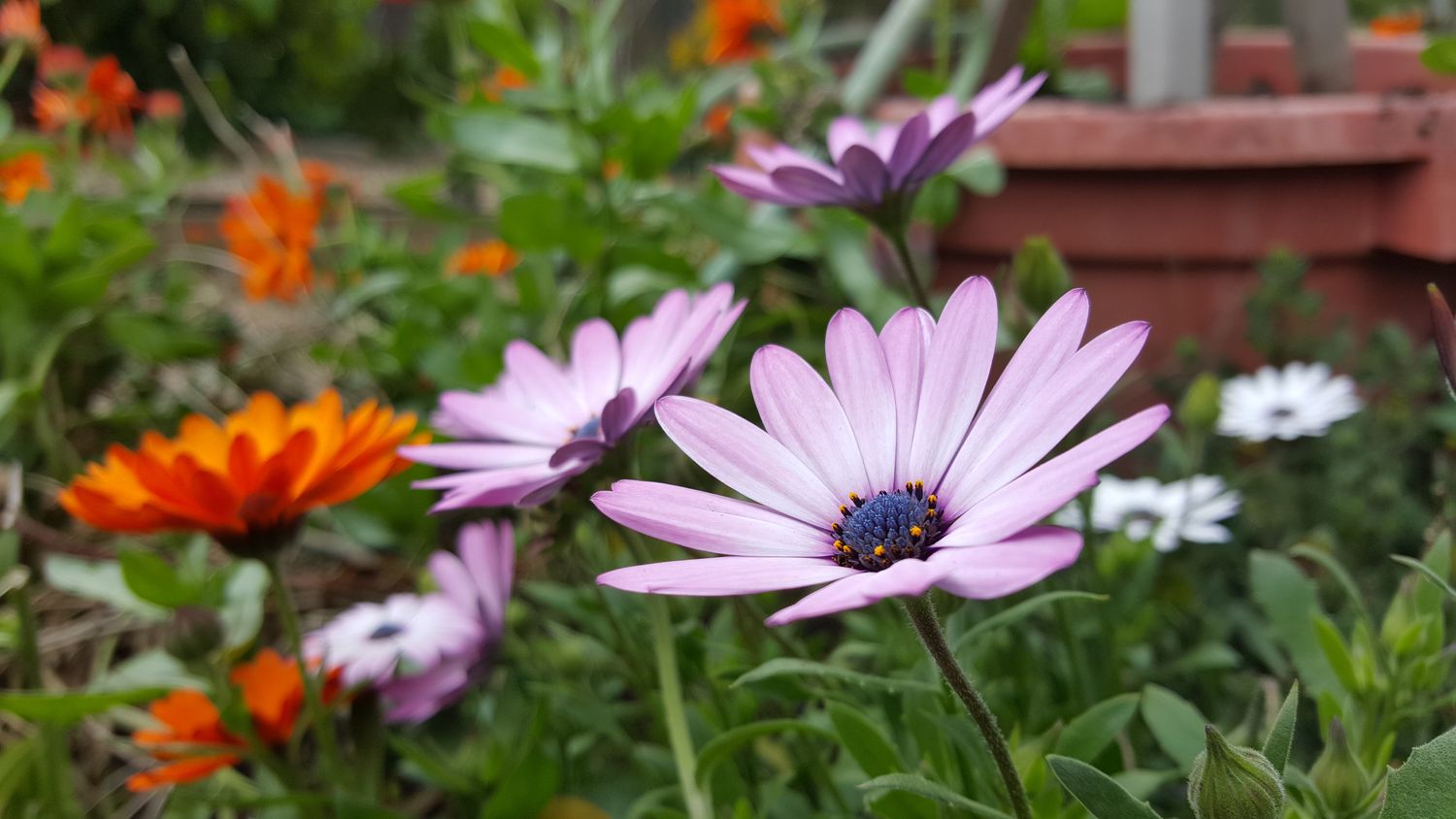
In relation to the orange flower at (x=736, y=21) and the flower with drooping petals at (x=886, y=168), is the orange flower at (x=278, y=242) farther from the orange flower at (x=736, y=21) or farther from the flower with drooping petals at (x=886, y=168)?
the flower with drooping petals at (x=886, y=168)

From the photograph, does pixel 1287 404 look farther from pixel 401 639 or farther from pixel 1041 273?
pixel 401 639

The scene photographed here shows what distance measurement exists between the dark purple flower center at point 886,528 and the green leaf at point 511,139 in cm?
65

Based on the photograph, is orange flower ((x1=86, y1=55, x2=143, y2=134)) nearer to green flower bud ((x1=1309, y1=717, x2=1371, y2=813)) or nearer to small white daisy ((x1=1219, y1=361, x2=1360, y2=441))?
small white daisy ((x1=1219, y1=361, x2=1360, y2=441))

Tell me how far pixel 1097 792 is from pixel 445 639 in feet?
1.33

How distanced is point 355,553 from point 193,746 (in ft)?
1.39

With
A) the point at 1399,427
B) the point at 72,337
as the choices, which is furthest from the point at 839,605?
the point at 72,337

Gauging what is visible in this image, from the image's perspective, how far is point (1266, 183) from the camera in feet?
3.11

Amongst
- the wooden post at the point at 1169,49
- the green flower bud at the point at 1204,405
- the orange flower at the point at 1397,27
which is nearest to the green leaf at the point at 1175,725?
the green flower bud at the point at 1204,405

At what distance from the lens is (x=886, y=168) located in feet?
1.62

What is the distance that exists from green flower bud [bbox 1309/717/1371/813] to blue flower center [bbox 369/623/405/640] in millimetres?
471

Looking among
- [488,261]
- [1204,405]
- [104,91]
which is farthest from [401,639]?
[104,91]

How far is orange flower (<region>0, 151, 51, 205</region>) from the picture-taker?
3.52 ft

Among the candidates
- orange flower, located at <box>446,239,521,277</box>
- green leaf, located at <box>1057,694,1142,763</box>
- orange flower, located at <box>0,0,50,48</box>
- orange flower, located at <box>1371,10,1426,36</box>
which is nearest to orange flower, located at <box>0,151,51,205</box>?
orange flower, located at <box>0,0,50,48</box>

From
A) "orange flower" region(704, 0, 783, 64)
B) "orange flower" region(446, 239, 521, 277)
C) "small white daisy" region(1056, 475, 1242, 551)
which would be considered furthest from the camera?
"orange flower" region(704, 0, 783, 64)
